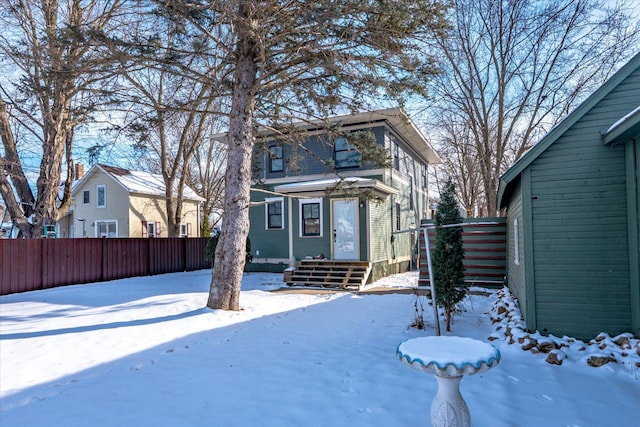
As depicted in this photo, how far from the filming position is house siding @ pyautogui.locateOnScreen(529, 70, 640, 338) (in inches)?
185

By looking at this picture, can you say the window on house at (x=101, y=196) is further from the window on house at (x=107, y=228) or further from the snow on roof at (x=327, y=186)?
the snow on roof at (x=327, y=186)

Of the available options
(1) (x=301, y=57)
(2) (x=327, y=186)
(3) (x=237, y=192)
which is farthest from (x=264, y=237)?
(1) (x=301, y=57)

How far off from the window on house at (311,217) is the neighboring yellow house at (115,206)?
12316 mm

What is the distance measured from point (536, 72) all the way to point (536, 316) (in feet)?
37.9

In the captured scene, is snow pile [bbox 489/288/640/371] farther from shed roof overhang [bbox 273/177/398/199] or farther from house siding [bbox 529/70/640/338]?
shed roof overhang [bbox 273/177/398/199]

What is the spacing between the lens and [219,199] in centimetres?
2739

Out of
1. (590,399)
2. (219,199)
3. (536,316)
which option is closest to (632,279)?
(536,316)

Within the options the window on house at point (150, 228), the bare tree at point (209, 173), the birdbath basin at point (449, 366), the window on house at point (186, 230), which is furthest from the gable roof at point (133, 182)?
the birdbath basin at point (449, 366)

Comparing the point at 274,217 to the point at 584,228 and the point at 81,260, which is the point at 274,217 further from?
the point at 584,228

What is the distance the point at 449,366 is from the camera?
8.02ft

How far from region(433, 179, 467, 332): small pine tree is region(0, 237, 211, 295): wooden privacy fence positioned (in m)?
10.4

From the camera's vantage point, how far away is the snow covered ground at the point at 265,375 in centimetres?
314

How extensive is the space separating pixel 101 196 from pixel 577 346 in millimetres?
23285

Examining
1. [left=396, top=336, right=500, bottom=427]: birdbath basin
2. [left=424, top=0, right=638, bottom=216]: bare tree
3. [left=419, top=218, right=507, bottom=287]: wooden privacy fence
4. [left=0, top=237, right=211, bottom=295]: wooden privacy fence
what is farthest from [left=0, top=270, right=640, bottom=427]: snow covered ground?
[left=424, top=0, right=638, bottom=216]: bare tree
